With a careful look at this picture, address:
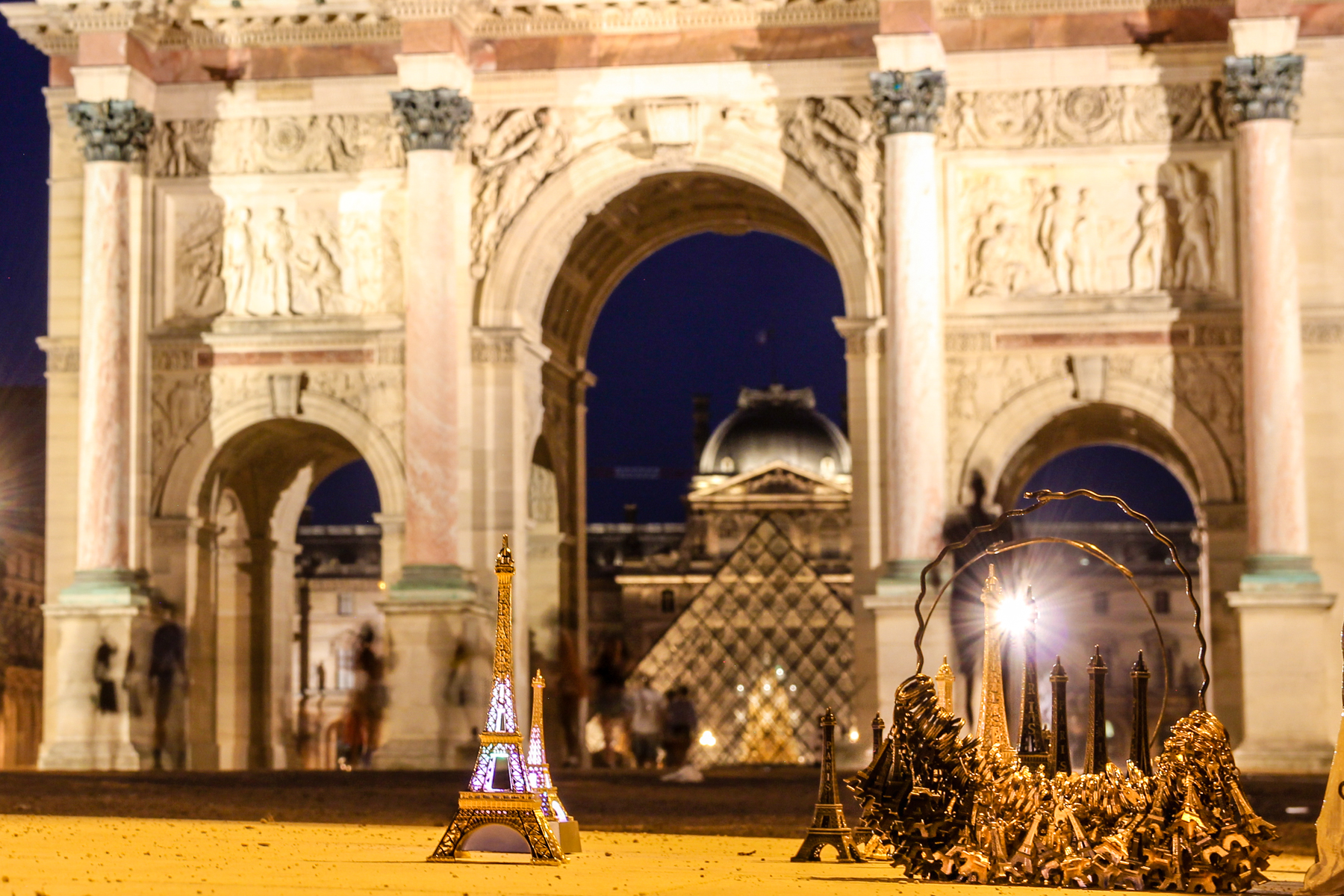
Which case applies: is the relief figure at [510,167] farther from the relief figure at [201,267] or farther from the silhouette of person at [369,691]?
the silhouette of person at [369,691]

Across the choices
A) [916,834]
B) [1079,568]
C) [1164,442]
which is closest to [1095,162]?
[1164,442]

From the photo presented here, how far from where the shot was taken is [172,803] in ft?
77.5

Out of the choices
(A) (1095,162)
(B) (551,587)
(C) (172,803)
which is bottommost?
(C) (172,803)

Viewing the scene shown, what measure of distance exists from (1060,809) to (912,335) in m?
20.0

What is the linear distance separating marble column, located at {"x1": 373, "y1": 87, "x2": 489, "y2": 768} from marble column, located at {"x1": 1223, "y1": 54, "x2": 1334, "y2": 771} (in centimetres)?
1173

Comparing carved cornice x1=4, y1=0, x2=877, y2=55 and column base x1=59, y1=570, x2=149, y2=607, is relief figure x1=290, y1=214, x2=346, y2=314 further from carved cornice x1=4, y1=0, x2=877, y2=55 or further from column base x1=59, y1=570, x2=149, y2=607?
column base x1=59, y1=570, x2=149, y2=607

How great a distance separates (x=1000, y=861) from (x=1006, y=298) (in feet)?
70.1

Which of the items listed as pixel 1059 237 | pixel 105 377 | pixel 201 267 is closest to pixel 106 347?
pixel 105 377

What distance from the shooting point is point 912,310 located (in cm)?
3341

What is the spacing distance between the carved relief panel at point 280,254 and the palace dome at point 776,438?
6211 cm

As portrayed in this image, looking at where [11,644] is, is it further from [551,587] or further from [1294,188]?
[1294,188]

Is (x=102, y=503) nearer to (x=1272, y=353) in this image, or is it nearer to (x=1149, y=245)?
(x=1149, y=245)

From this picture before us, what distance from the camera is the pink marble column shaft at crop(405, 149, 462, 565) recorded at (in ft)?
112

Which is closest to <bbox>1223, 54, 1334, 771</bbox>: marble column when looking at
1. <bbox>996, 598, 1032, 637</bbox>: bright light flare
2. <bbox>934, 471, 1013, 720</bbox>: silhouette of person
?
<bbox>934, 471, 1013, 720</bbox>: silhouette of person
